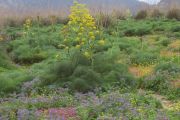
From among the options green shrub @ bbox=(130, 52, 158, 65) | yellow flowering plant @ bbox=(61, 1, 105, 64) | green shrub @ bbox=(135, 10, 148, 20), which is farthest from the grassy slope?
green shrub @ bbox=(135, 10, 148, 20)

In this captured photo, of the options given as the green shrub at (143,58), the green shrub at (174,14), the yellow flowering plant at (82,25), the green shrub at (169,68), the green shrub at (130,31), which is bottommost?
the green shrub at (130,31)

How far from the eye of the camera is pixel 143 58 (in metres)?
14.2

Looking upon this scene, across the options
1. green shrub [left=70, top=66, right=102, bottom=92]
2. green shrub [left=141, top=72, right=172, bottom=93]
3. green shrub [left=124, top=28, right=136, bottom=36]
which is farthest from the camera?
green shrub [left=124, top=28, right=136, bottom=36]

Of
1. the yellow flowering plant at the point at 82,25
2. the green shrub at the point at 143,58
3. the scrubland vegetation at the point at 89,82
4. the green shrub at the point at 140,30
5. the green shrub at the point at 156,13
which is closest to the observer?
the scrubland vegetation at the point at 89,82

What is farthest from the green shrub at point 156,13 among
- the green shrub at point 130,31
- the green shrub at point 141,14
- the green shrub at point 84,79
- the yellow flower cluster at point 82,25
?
the green shrub at point 84,79

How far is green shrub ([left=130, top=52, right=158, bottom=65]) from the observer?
1397 cm

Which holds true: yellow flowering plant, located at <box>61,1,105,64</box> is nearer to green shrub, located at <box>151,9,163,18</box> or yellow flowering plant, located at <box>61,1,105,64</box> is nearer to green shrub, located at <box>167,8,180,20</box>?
green shrub, located at <box>167,8,180,20</box>

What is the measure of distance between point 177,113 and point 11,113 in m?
2.73

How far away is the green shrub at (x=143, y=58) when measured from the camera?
1397cm

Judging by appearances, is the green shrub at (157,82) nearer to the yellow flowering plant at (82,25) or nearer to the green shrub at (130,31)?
the yellow flowering plant at (82,25)

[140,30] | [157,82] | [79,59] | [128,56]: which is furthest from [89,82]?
[140,30]

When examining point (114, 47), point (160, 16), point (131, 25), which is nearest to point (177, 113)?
point (114, 47)

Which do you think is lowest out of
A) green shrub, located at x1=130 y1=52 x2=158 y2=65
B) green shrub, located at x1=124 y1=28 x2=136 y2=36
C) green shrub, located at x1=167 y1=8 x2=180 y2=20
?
green shrub, located at x1=124 y1=28 x2=136 y2=36

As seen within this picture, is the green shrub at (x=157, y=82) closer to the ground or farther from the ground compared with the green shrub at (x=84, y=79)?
closer to the ground
